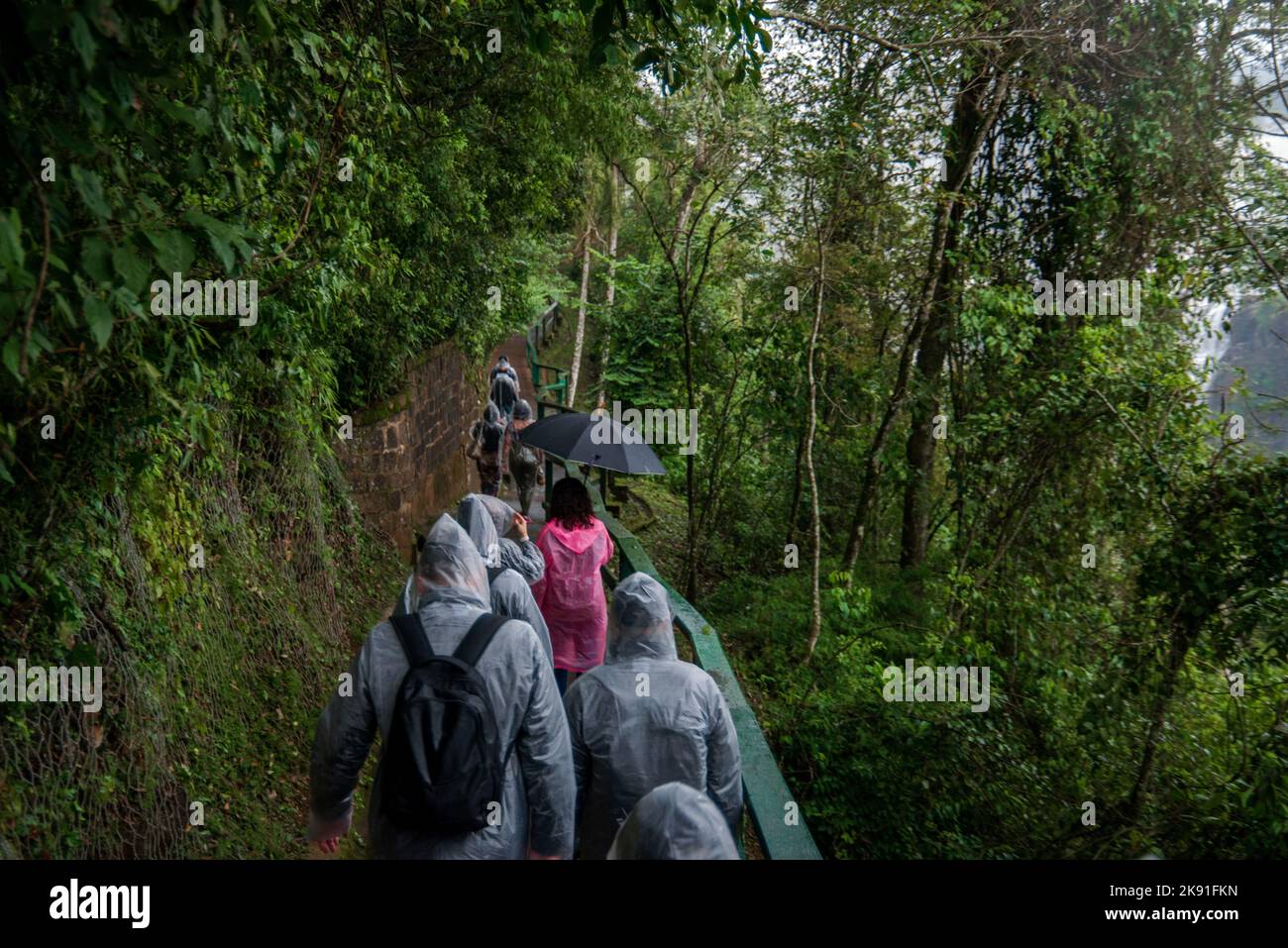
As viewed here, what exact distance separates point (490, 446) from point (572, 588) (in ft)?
16.5

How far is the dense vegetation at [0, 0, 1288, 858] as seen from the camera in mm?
2971

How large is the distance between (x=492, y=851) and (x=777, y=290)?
767 centimetres

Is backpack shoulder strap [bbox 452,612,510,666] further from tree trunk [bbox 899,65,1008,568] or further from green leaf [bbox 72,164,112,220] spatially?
tree trunk [bbox 899,65,1008,568]

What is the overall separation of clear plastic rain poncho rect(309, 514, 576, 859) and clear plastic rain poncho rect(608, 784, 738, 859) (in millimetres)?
943

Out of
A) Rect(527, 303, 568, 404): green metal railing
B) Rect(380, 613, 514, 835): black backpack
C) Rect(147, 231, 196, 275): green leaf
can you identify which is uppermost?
Rect(527, 303, 568, 404): green metal railing

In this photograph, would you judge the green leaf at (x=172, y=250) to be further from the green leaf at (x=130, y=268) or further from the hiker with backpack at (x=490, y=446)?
the hiker with backpack at (x=490, y=446)

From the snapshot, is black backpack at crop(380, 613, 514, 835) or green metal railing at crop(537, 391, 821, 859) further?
green metal railing at crop(537, 391, 821, 859)

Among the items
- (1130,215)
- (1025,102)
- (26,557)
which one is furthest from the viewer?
(1025,102)

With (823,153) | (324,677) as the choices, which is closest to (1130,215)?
(823,153)

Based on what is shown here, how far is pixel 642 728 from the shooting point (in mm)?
2979

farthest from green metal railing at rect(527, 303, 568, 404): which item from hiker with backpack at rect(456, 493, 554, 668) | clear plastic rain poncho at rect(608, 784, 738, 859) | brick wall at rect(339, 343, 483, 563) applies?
clear plastic rain poncho at rect(608, 784, 738, 859)

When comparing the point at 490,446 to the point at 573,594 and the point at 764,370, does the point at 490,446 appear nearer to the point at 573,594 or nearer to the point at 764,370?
the point at 764,370

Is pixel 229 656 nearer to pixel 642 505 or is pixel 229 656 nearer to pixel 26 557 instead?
pixel 26 557

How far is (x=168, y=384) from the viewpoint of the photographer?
329cm
